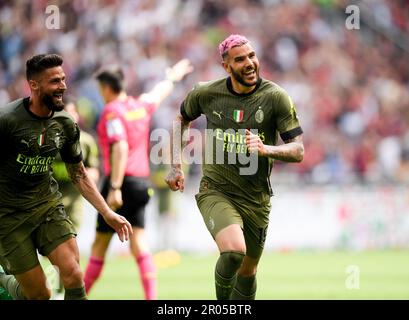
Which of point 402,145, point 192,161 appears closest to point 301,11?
point 402,145

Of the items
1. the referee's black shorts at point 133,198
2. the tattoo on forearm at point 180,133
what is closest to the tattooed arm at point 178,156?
the tattoo on forearm at point 180,133

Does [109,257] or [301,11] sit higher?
[301,11]

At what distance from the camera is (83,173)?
23.6 feet

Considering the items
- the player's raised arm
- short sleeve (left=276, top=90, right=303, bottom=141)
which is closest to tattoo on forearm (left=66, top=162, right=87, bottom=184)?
short sleeve (left=276, top=90, right=303, bottom=141)

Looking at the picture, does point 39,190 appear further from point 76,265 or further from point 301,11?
point 301,11

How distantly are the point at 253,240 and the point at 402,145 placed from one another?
39.9 feet

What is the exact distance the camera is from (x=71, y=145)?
707 cm

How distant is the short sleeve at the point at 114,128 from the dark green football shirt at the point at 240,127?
207cm

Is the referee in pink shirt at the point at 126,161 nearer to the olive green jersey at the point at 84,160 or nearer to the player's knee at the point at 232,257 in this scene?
the olive green jersey at the point at 84,160

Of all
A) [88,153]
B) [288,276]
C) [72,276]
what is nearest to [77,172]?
[72,276]

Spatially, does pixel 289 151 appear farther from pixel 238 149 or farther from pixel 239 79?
pixel 239 79

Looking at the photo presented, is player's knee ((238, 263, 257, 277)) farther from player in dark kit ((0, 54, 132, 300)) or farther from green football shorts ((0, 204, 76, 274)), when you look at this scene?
green football shorts ((0, 204, 76, 274))

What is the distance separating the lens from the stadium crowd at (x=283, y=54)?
1906 cm
